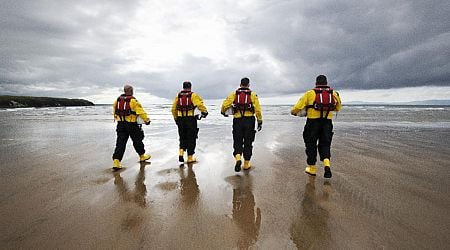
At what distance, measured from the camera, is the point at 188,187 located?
15.7 feet

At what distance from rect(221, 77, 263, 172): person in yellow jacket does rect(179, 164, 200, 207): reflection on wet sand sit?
1.23m

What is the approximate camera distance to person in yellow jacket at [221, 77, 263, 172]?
6.19 m

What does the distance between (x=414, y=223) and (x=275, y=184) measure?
2219 mm

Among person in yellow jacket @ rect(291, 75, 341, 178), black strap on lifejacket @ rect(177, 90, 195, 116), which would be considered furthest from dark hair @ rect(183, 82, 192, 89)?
person in yellow jacket @ rect(291, 75, 341, 178)

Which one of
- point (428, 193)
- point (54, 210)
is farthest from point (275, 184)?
point (54, 210)

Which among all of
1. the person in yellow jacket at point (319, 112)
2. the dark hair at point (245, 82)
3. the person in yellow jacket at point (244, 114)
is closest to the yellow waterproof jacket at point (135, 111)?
the person in yellow jacket at point (244, 114)

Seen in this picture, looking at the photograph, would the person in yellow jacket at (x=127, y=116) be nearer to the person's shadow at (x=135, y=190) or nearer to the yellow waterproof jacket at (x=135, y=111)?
the yellow waterproof jacket at (x=135, y=111)

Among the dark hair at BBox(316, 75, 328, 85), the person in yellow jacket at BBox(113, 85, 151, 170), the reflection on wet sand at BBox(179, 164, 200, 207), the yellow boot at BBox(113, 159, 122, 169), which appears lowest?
the reflection on wet sand at BBox(179, 164, 200, 207)

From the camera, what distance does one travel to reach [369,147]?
880cm

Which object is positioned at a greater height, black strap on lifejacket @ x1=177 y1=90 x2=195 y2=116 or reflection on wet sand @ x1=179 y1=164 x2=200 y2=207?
black strap on lifejacket @ x1=177 y1=90 x2=195 y2=116

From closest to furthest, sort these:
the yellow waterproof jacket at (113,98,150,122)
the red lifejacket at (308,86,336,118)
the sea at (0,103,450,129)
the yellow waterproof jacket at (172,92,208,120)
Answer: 1. the red lifejacket at (308,86,336,118)
2. the yellow waterproof jacket at (113,98,150,122)
3. the yellow waterproof jacket at (172,92,208,120)
4. the sea at (0,103,450,129)

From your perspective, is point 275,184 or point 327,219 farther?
point 275,184

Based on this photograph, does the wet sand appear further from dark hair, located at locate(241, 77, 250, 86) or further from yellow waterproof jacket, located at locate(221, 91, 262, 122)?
dark hair, located at locate(241, 77, 250, 86)

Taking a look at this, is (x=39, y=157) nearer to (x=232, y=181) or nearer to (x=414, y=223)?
(x=232, y=181)
